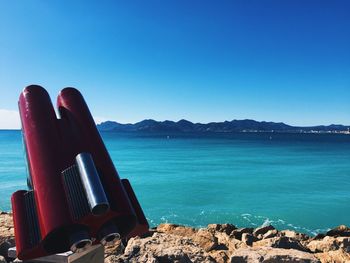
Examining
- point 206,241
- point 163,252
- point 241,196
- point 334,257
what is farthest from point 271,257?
point 241,196

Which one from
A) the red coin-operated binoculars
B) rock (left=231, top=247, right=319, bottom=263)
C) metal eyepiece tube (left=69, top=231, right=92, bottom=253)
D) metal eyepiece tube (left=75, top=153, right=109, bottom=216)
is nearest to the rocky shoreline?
rock (left=231, top=247, right=319, bottom=263)

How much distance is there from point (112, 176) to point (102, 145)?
61cm

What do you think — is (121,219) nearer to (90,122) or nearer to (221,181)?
(90,122)

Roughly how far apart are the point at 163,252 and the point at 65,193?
3.84 meters

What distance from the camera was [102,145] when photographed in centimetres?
530

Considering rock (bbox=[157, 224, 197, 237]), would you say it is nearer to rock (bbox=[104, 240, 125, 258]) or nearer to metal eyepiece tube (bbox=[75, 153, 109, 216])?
rock (bbox=[104, 240, 125, 258])

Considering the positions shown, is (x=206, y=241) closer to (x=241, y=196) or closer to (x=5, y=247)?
(x=5, y=247)

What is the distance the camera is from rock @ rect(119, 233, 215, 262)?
7.43m

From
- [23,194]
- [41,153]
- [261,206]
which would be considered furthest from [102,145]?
[261,206]

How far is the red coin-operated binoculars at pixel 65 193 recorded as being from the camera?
4.20 meters

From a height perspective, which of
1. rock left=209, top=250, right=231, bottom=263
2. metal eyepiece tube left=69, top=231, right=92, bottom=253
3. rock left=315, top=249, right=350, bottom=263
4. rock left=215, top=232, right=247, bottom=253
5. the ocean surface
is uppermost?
metal eyepiece tube left=69, top=231, right=92, bottom=253

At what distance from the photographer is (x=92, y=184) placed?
14.1 feet

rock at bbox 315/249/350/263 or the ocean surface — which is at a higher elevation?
rock at bbox 315/249/350/263

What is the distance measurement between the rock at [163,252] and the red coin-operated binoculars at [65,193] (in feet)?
9.18
